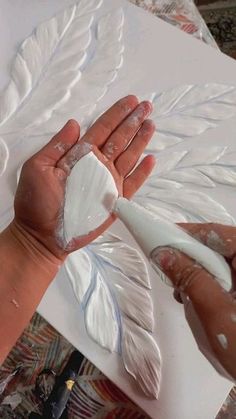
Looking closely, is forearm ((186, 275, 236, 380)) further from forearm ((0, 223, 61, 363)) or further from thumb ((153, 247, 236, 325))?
forearm ((0, 223, 61, 363))

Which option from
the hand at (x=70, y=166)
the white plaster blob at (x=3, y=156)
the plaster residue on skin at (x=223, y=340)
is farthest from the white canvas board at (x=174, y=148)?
the plaster residue on skin at (x=223, y=340)

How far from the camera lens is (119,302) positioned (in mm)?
764

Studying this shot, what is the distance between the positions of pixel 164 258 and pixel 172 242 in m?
0.02

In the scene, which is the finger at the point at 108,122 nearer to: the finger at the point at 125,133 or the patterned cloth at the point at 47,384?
the finger at the point at 125,133

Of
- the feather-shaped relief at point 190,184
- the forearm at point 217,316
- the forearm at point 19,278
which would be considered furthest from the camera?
the feather-shaped relief at point 190,184

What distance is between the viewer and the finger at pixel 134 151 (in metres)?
0.75

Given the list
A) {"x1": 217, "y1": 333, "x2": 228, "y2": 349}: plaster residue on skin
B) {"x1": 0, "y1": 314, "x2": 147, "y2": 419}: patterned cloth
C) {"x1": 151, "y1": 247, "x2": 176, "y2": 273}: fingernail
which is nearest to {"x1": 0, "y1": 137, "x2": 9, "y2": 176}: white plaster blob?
{"x1": 0, "y1": 314, "x2": 147, "y2": 419}: patterned cloth

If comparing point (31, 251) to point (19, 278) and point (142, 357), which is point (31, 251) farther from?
point (142, 357)

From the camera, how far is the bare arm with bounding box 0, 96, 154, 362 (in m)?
0.68

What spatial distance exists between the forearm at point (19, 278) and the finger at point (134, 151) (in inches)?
6.7

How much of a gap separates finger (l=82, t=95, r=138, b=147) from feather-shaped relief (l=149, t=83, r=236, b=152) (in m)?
0.11

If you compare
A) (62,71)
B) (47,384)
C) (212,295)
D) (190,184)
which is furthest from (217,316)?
(62,71)

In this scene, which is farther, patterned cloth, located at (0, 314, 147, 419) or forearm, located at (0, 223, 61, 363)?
patterned cloth, located at (0, 314, 147, 419)

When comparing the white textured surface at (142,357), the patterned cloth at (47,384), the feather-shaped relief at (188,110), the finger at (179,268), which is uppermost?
the finger at (179,268)
